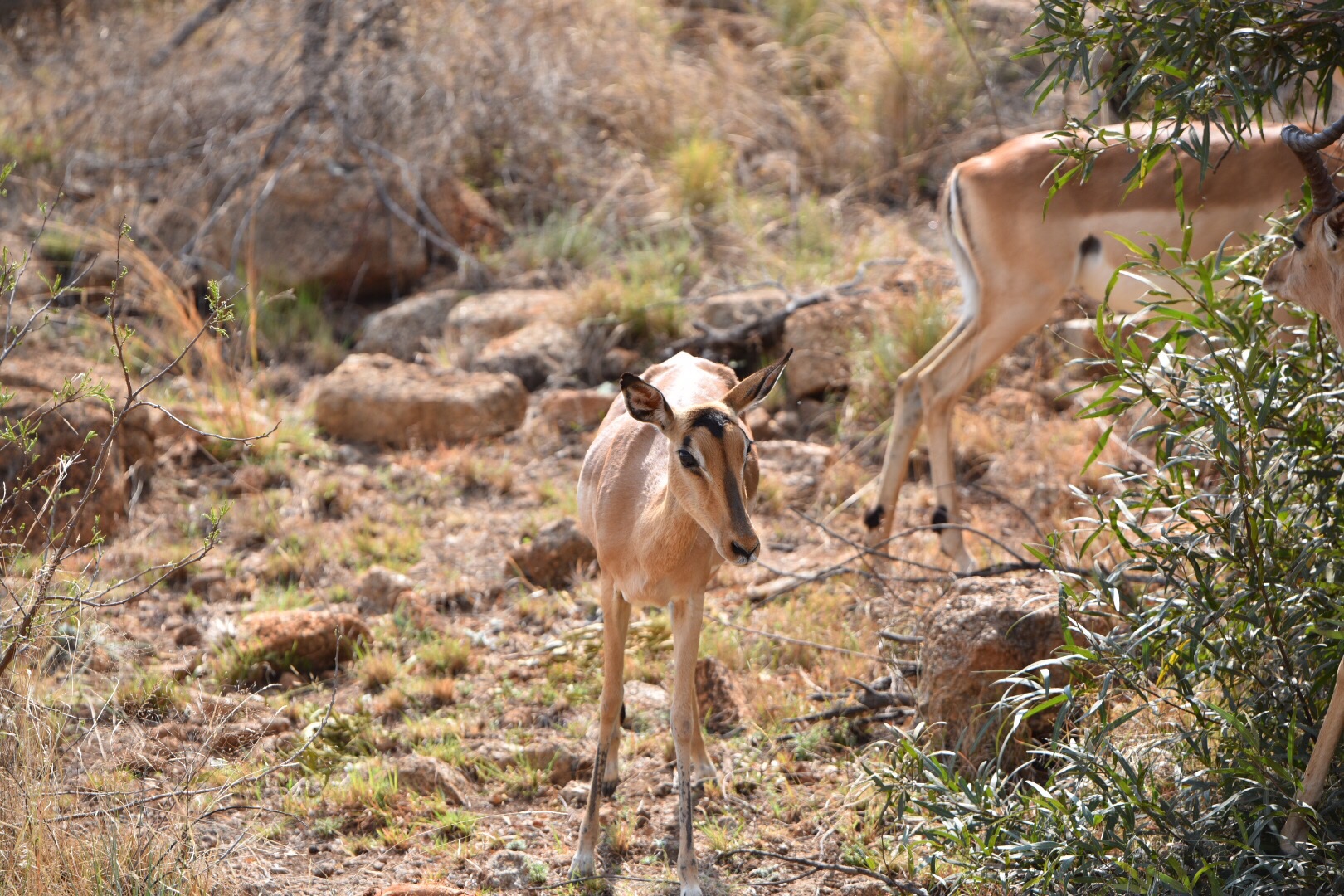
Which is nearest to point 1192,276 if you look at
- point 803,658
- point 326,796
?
point 803,658

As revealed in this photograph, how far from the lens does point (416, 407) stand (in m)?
7.18

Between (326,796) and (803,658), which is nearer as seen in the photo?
(326,796)

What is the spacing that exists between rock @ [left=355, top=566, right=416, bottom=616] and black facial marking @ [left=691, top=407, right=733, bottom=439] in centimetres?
263

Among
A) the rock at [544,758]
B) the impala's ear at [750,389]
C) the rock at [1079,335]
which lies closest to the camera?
the impala's ear at [750,389]

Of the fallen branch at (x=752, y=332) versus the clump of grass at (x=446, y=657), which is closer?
the clump of grass at (x=446, y=657)

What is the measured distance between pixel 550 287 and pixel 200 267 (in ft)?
8.37

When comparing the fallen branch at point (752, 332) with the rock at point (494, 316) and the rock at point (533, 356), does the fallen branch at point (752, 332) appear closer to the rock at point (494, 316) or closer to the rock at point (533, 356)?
the rock at point (533, 356)

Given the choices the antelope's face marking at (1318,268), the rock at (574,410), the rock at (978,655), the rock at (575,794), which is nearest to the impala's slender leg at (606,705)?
the rock at (575,794)

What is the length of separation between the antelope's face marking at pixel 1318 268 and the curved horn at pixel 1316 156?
3 cm

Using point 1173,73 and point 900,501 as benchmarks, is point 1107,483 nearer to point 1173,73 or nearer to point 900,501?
point 900,501

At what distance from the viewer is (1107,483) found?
6.07 m

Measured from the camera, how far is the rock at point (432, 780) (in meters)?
4.22

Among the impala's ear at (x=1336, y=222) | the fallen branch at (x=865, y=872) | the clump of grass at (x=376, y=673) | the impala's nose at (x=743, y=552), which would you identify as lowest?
the clump of grass at (x=376, y=673)

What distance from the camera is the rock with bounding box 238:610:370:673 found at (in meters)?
4.91
